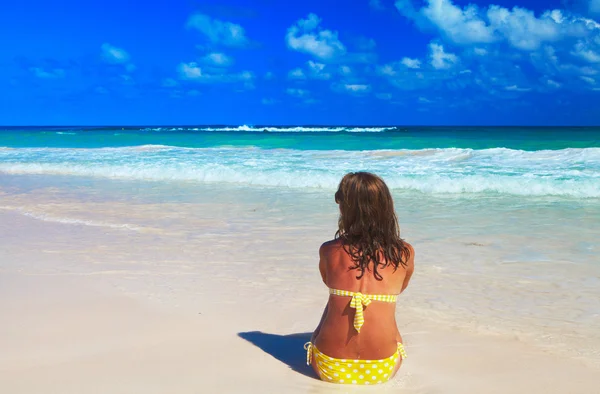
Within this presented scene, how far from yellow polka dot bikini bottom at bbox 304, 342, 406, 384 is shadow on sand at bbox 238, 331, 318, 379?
0.52ft

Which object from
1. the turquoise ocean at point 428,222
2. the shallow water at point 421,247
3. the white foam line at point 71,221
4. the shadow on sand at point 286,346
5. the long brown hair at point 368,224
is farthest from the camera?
the white foam line at point 71,221

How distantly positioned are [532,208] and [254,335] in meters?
6.75

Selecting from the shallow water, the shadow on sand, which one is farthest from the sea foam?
the shadow on sand

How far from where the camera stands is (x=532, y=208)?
9109 millimetres

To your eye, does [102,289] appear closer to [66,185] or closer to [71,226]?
Result: [71,226]

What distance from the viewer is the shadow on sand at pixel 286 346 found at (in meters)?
3.24

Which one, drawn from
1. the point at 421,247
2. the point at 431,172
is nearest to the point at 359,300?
the point at 421,247

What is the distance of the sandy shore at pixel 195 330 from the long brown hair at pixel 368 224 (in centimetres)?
67

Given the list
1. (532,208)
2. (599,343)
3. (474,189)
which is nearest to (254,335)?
(599,343)

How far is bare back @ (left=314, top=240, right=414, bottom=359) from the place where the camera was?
9.57 feet

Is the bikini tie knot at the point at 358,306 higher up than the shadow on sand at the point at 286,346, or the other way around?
the bikini tie knot at the point at 358,306

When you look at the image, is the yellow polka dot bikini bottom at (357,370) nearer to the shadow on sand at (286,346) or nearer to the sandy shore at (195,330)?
the sandy shore at (195,330)

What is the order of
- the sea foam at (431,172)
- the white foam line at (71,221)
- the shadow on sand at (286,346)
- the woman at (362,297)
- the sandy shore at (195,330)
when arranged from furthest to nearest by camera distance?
the sea foam at (431,172) → the white foam line at (71,221) → the shadow on sand at (286,346) → the sandy shore at (195,330) → the woman at (362,297)

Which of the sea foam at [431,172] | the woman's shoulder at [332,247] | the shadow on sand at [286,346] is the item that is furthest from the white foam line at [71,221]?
the sea foam at [431,172]
